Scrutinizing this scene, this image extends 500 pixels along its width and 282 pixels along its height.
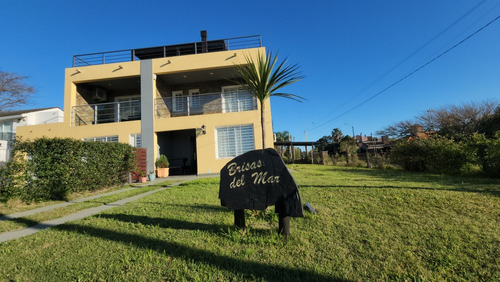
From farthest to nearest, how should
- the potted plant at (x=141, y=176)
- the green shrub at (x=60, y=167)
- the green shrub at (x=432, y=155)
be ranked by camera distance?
the potted plant at (x=141, y=176)
the green shrub at (x=432, y=155)
the green shrub at (x=60, y=167)

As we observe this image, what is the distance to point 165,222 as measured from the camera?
3965 mm

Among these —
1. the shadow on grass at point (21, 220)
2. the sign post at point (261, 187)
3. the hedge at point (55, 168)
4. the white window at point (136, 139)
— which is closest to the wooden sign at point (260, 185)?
the sign post at point (261, 187)

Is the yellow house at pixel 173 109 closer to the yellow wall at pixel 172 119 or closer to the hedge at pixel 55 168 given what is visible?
the yellow wall at pixel 172 119

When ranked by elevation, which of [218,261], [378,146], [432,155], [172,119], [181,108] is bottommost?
[218,261]

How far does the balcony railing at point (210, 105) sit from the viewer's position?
45.0ft

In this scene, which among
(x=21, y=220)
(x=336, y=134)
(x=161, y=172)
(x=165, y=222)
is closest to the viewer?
(x=165, y=222)

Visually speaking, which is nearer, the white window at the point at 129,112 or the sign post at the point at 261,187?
the sign post at the point at 261,187

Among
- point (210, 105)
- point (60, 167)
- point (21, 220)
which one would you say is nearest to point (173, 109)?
point (210, 105)

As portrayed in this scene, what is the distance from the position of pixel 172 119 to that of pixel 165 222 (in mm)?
10029

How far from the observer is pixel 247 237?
3.07 m

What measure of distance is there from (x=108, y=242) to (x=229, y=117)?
10065 millimetres

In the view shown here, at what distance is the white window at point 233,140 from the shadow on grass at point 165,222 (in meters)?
8.39

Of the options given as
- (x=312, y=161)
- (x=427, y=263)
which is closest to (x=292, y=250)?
(x=427, y=263)

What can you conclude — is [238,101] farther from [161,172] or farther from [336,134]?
[336,134]
